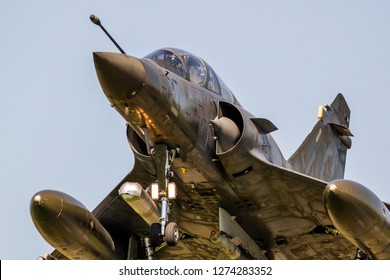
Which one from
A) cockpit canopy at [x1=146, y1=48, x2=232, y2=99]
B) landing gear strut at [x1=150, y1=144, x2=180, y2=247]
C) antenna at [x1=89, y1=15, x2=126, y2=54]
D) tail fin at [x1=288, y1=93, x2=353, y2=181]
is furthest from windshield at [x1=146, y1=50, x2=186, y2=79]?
tail fin at [x1=288, y1=93, x2=353, y2=181]

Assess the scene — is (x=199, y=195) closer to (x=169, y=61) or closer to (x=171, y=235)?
(x=171, y=235)

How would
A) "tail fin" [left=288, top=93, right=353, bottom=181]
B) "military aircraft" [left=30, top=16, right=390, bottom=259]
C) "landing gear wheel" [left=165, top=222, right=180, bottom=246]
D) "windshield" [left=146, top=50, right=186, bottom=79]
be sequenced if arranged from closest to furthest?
"landing gear wheel" [left=165, top=222, right=180, bottom=246] < "military aircraft" [left=30, top=16, right=390, bottom=259] < "windshield" [left=146, top=50, right=186, bottom=79] < "tail fin" [left=288, top=93, right=353, bottom=181]

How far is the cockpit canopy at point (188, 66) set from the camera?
15844 mm

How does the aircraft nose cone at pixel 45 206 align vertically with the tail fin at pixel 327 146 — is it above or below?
above

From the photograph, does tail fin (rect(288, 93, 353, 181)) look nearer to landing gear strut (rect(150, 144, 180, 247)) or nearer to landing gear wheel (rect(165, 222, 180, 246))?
landing gear strut (rect(150, 144, 180, 247))

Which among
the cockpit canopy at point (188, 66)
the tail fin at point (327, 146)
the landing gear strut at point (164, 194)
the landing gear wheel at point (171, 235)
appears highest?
the cockpit canopy at point (188, 66)

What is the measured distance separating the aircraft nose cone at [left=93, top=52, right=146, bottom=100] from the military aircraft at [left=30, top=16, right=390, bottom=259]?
0.05 feet

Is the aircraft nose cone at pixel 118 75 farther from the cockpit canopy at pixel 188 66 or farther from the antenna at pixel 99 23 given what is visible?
the cockpit canopy at pixel 188 66

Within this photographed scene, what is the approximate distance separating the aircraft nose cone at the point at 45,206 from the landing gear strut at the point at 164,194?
218 cm

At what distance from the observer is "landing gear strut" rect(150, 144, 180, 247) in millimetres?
14188

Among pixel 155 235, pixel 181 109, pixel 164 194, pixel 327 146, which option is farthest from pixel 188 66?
pixel 327 146

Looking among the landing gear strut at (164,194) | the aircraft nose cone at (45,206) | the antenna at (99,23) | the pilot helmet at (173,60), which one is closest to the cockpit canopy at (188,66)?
the pilot helmet at (173,60)

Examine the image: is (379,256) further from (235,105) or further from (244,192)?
(235,105)

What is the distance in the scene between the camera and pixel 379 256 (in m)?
15.1
